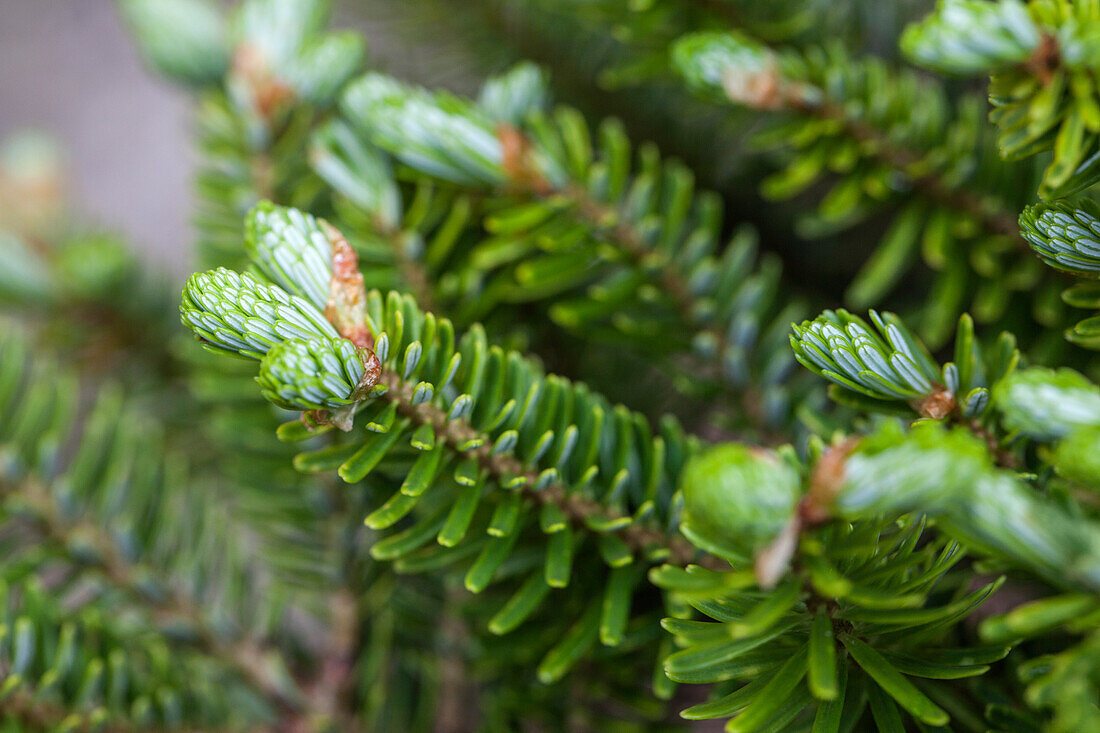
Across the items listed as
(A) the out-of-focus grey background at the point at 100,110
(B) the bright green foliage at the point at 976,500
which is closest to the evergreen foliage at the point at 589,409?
(B) the bright green foliage at the point at 976,500

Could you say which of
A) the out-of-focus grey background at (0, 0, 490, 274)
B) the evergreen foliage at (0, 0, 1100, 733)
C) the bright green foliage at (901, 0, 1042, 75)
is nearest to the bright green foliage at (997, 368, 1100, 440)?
the evergreen foliage at (0, 0, 1100, 733)

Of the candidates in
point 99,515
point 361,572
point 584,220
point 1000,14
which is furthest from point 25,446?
point 1000,14

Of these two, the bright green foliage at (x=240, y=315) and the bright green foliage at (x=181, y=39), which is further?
the bright green foliage at (x=181, y=39)

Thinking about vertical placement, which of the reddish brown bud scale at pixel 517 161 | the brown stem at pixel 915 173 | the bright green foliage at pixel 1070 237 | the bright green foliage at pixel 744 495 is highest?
the reddish brown bud scale at pixel 517 161

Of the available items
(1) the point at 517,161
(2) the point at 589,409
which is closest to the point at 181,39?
(1) the point at 517,161

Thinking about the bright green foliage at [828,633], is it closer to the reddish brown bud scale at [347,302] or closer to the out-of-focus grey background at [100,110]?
the reddish brown bud scale at [347,302]

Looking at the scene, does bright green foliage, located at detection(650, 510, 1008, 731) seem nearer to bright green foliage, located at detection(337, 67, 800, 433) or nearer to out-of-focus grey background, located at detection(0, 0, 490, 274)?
bright green foliage, located at detection(337, 67, 800, 433)
